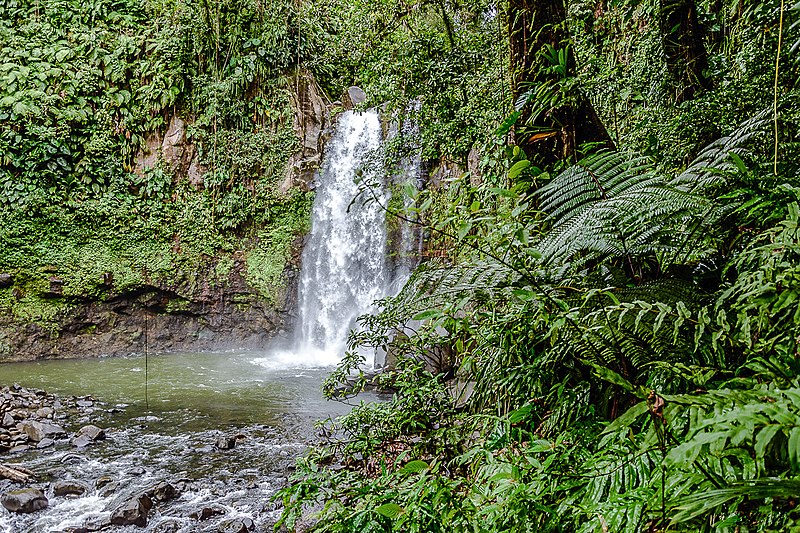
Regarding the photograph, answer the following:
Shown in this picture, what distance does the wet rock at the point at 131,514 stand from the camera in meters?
4.00

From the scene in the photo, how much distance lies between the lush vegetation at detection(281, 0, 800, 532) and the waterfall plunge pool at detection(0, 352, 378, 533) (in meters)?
1.91

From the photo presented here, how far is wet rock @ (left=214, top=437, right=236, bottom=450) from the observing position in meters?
5.60

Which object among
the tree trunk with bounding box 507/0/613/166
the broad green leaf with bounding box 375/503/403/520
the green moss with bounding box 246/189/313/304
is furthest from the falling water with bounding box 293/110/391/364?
the broad green leaf with bounding box 375/503/403/520

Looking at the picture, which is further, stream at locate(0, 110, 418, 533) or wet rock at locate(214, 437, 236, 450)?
wet rock at locate(214, 437, 236, 450)

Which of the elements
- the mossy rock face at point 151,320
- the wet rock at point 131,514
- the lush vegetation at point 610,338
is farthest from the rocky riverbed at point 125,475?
the mossy rock face at point 151,320

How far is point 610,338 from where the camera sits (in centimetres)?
181

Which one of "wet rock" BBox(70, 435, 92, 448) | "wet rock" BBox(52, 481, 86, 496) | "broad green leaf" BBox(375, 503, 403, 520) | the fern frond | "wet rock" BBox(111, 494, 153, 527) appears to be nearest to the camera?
"broad green leaf" BBox(375, 503, 403, 520)

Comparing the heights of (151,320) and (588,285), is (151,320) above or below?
below

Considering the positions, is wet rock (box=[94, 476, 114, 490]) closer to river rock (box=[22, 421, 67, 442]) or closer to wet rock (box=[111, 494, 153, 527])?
wet rock (box=[111, 494, 153, 527])

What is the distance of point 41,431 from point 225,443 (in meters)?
2.14

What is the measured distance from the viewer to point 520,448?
1.79m

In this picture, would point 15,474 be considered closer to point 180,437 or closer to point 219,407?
point 180,437

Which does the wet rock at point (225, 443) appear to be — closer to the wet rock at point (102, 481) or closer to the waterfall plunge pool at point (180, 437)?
the waterfall plunge pool at point (180, 437)

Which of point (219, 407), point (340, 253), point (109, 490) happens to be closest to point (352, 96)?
point (340, 253)
